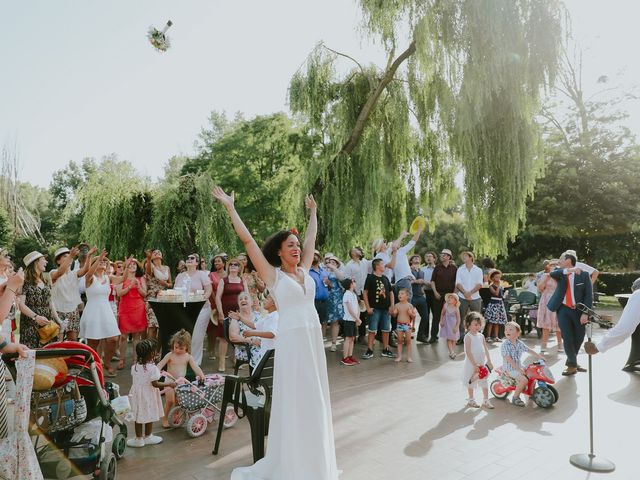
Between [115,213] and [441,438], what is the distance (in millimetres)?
12651

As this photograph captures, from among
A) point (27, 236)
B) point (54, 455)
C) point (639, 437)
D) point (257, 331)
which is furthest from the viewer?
point (27, 236)

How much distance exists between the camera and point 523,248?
25672 mm

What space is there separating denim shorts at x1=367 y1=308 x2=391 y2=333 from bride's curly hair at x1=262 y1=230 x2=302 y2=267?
570 cm

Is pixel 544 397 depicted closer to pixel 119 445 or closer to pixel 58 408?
pixel 119 445

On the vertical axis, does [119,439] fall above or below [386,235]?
below

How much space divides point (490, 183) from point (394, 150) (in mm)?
2932

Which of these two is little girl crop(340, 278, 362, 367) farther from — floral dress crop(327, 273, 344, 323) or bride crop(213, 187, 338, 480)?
bride crop(213, 187, 338, 480)

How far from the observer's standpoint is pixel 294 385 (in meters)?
3.38

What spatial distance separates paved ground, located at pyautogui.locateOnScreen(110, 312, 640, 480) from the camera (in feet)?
13.4

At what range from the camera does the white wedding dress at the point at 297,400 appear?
10.9ft

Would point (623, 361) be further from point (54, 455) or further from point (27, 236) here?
point (27, 236)

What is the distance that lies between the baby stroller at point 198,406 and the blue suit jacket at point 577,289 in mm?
5691

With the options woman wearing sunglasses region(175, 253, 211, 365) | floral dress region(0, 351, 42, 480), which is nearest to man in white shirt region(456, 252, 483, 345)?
woman wearing sunglasses region(175, 253, 211, 365)

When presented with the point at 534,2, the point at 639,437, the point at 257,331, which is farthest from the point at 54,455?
the point at 534,2
